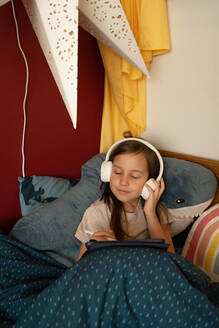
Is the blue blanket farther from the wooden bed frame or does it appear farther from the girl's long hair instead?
the wooden bed frame

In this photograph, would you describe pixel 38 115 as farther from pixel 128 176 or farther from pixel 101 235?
pixel 101 235

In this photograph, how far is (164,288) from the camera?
75 centimetres

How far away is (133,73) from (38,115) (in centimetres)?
56

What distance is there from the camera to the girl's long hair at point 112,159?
47.2 inches

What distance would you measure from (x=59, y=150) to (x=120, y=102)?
18.4 inches

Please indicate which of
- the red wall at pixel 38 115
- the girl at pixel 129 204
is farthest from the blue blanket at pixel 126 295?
the red wall at pixel 38 115

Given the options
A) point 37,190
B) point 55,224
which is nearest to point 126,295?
point 55,224

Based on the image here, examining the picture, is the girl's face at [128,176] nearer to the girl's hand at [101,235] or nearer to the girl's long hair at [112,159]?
the girl's long hair at [112,159]

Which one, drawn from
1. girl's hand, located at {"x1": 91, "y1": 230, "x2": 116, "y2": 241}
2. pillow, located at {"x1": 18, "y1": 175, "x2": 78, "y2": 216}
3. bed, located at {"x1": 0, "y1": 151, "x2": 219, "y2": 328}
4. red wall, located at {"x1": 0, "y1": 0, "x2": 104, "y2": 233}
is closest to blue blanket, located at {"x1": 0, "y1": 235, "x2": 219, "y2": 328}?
bed, located at {"x1": 0, "y1": 151, "x2": 219, "y2": 328}

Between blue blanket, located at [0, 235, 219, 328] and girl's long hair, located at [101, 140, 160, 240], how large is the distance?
37cm

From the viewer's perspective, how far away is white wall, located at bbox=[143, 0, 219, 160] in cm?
123

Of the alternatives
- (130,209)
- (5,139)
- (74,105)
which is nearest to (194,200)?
(130,209)

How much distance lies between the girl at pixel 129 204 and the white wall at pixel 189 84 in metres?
0.29

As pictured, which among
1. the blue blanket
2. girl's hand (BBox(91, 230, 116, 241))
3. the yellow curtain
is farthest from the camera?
the yellow curtain
